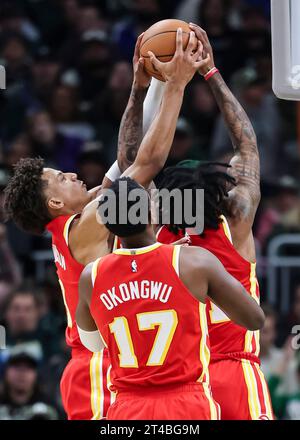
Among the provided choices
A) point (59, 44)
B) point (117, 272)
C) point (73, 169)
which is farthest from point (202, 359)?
point (59, 44)

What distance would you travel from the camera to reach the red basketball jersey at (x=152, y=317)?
518cm

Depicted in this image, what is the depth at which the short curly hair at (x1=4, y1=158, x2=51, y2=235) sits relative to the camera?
625 cm

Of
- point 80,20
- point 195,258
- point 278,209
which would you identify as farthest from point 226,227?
point 80,20

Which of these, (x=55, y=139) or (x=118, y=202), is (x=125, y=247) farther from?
(x=55, y=139)

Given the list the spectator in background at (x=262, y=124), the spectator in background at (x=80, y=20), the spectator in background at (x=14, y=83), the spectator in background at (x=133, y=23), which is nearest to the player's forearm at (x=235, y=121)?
the spectator in background at (x=262, y=124)

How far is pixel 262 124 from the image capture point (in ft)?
35.6

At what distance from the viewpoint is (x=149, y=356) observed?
521 centimetres

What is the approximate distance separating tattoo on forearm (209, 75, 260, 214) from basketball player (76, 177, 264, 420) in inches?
41.9

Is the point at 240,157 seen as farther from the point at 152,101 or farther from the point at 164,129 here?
the point at 152,101

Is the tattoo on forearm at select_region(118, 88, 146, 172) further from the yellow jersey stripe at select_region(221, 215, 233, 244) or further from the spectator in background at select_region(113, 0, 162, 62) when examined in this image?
the spectator in background at select_region(113, 0, 162, 62)

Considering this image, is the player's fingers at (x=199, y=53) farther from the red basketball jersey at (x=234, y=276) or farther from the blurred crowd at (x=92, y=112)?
the blurred crowd at (x=92, y=112)

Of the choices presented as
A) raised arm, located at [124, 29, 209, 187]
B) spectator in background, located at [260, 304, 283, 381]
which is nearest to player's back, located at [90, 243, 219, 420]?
raised arm, located at [124, 29, 209, 187]

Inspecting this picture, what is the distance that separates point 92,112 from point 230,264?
5524mm

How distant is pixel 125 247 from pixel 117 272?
12 centimetres
